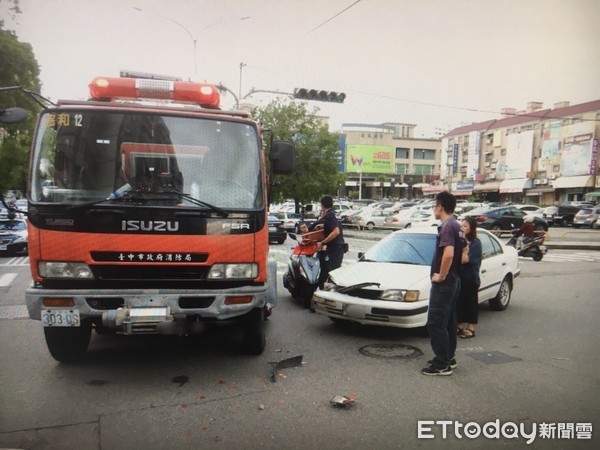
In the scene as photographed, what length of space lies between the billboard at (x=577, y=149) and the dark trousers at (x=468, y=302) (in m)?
49.6

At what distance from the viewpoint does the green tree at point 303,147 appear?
31.1m

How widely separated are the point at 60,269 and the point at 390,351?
361 centimetres

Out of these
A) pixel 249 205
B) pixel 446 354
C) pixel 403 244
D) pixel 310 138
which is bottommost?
pixel 446 354

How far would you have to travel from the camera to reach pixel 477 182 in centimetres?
6781

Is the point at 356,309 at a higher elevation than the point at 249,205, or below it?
below

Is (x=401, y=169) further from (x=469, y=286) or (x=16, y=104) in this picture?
(x=16, y=104)

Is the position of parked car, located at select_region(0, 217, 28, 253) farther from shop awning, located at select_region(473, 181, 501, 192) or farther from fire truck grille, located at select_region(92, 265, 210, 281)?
shop awning, located at select_region(473, 181, 501, 192)

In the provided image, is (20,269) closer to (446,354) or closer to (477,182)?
(446,354)

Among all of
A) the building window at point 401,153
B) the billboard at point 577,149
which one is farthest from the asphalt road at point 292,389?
the building window at point 401,153

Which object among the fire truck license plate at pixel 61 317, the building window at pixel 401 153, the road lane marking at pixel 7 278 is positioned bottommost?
the road lane marking at pixel 7 278

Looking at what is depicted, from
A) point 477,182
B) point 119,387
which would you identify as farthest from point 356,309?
point 477,182

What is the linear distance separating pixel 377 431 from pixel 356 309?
248 centimetres

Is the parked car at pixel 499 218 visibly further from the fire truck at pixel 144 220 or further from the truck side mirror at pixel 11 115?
the truck side mirror at pixel 11 115

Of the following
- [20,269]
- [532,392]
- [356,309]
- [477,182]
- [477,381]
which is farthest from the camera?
[477,182]
